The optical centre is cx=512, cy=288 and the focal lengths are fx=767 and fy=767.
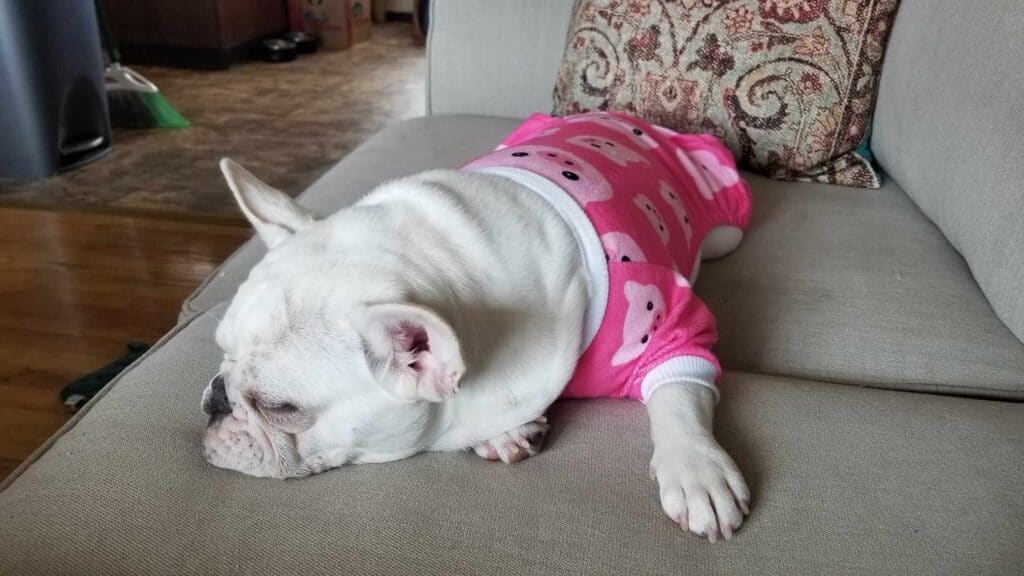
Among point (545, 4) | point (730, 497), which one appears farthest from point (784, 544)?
point (545, 4)

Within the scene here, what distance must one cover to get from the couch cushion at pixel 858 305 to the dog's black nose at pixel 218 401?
0.66 m

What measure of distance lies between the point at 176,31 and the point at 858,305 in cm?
419

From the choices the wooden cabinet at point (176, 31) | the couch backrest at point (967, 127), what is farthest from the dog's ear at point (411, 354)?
the wooden cabinet at point (176, 31)

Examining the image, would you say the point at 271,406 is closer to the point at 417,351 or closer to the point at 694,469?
the point at 417,351

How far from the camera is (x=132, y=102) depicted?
324 centimetres

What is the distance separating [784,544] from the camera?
0.72m

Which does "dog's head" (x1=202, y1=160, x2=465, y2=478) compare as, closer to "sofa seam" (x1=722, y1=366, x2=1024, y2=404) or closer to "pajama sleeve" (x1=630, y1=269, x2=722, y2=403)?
"pajama sleeve" (x1=630, y1=269, x2=722, y2=403)

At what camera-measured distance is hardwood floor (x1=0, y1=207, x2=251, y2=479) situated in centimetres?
161

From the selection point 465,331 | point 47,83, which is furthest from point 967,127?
point 47,83

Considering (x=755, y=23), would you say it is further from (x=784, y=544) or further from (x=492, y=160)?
(x=784, y=544)

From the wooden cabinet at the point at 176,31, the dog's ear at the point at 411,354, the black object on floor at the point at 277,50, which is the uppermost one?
the dog's ear at the point at 411,354

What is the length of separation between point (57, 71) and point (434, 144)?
67.1 inches

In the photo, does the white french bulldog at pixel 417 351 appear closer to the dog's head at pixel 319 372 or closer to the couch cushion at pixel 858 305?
the dog's head at pixel 319 372

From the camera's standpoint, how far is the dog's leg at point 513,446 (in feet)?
2.72
